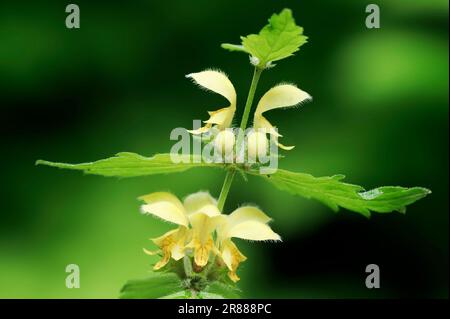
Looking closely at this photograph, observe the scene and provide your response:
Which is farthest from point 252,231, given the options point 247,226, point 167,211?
point 167,211

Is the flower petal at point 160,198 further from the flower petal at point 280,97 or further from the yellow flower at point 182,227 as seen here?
the flower petal at point 280,97

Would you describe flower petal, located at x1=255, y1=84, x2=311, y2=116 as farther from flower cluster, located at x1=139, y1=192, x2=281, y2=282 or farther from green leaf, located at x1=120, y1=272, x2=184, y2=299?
green leaf, located at x1=120, y1=272, x2=184, y2=299

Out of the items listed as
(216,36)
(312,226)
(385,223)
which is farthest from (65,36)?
(385,223)

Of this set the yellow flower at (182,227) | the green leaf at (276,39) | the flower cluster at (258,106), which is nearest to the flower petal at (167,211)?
the yellow flower at (182,227)

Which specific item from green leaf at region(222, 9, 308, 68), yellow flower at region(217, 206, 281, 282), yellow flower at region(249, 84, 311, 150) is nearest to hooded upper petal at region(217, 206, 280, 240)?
yellow flower at region(217, 206, 281, 282)

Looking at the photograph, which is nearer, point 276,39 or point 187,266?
point 276,39

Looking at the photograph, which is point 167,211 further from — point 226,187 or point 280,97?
point 280,97
